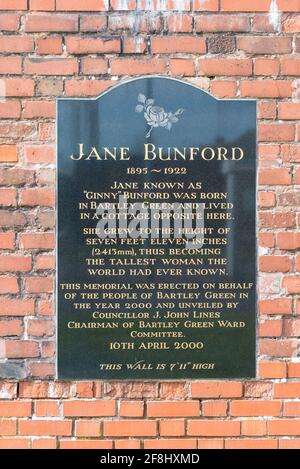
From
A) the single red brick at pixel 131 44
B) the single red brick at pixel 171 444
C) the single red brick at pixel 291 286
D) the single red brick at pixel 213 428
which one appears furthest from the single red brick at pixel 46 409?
the single red brick at pixel 131 44

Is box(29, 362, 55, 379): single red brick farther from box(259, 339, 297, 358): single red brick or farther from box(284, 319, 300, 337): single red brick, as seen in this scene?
box(284, 319, 300, 337): single red brick

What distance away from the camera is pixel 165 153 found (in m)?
2.73

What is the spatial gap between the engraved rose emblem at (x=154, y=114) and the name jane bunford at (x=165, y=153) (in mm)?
89

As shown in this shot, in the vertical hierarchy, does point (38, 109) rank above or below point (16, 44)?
below

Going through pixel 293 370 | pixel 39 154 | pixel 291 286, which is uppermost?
pixel 39 154

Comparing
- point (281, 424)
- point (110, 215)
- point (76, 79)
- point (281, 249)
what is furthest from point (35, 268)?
point (281, 424)

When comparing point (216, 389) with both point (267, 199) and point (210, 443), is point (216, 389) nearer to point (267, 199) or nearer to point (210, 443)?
point (210, 443)

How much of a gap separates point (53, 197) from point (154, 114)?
0.56m

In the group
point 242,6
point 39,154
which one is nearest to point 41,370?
point 39,154

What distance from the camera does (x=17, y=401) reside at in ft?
9.03

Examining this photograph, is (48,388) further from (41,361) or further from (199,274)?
(199,274)

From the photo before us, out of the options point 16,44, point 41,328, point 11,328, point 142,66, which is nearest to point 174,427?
point 41,328

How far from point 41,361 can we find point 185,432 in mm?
689

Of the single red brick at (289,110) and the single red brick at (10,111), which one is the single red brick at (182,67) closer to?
the single red brick at (289,110)
